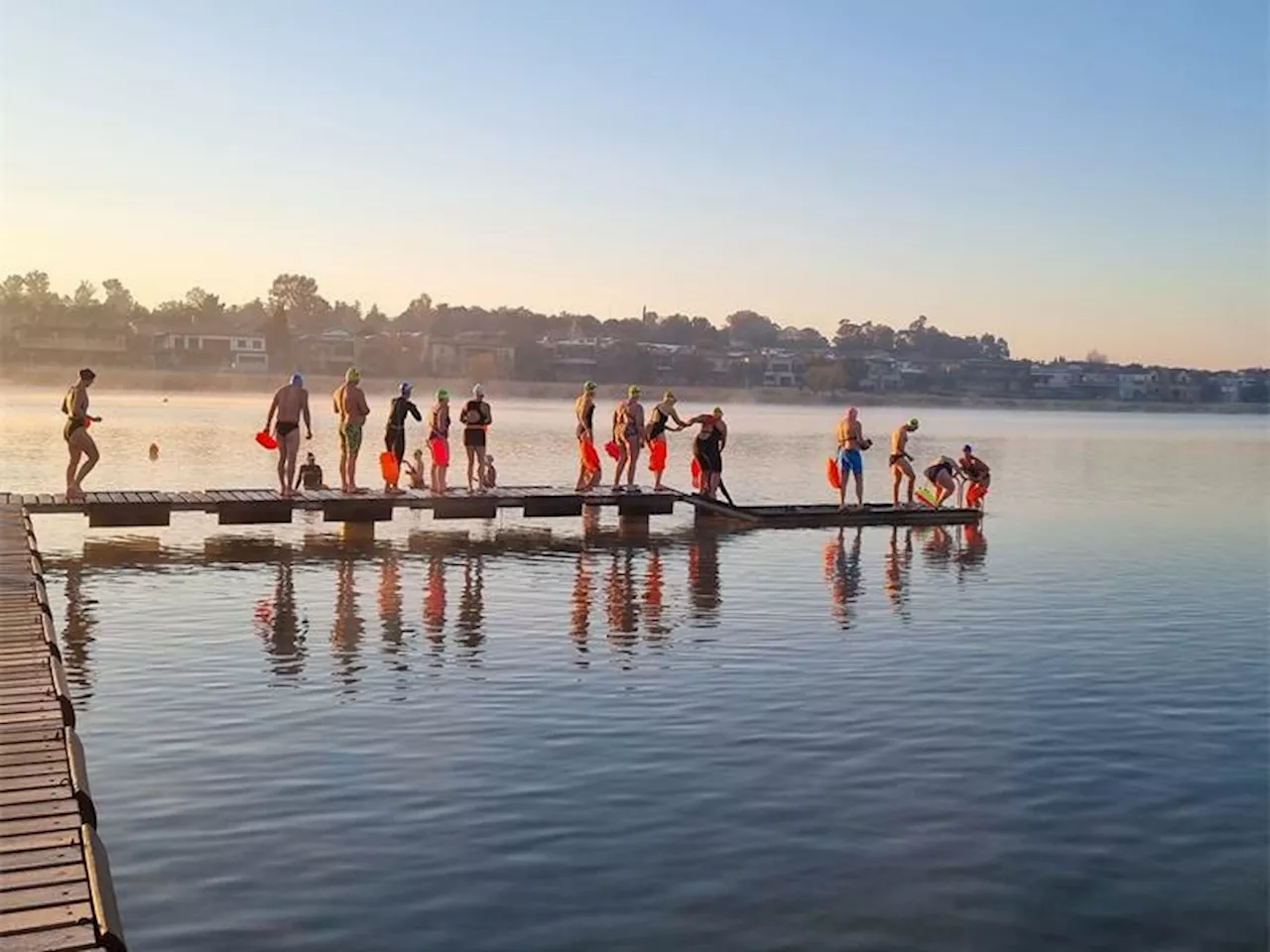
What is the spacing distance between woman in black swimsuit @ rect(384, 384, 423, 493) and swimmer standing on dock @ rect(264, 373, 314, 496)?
5.56ft

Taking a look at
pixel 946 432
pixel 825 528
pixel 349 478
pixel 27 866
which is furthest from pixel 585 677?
pixel 946 432

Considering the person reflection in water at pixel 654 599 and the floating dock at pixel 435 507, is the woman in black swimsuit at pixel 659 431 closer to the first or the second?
the floating dock at pixel 435 507

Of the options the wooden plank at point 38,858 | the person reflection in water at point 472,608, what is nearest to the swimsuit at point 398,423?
the person reflection in water at point 472,608

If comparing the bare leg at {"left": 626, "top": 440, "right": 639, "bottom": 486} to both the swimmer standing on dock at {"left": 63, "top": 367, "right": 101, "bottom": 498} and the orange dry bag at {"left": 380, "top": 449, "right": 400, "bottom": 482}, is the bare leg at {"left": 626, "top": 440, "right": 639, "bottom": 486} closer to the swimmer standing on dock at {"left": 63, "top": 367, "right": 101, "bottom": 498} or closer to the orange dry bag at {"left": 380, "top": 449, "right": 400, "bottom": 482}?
the orange dry bag at {"left": 380, "top": 449, "right": 400, "bottom": 482}

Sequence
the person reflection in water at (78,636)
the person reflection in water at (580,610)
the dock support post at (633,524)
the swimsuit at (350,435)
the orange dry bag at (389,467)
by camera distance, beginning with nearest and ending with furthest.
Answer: the person reflection in water at (78,636)
the person reflection in water at (580,610)
the swimsuit at (350,435)
the orange dry bag at (389,467)
the dock support post at (633,524)

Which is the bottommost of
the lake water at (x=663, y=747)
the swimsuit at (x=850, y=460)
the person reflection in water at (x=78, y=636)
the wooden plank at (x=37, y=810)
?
the lake water at (x=663, y=747)

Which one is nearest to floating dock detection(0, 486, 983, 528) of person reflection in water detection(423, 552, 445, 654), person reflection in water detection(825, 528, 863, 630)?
person reflection in water detection(825, 528, 863, 630)

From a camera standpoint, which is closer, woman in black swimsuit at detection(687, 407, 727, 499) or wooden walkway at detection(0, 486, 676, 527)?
wooden walkway at detection(0, 486, 676, 527)

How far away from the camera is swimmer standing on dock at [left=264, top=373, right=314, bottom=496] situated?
20734mm

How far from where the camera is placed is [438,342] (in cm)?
15225

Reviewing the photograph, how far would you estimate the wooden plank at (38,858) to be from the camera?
6.04 meters

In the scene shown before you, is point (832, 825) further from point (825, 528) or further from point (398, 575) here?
point (825, 528)

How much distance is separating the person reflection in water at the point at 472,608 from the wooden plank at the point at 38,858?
7.02m

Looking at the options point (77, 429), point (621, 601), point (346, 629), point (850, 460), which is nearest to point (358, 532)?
point (77, 429)
